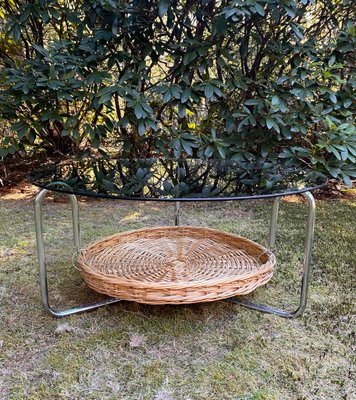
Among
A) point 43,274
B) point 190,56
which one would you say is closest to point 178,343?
point 43,274

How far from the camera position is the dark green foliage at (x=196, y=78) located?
206 cm

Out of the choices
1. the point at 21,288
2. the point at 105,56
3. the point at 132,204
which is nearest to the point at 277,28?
the point at 105,56

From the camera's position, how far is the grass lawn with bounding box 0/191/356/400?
3.01 feet

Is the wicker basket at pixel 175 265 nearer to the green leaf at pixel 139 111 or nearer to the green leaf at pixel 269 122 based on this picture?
the green leaf at pixel 139 111

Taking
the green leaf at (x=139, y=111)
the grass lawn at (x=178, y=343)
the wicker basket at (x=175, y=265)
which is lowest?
the grass lawn at (x=178, y=343)

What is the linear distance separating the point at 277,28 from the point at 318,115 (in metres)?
0.61

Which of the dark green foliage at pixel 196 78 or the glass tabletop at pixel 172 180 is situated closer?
the glass tabletop at pixel 172 180

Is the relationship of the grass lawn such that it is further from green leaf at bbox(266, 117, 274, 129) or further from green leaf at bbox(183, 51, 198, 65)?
green leaf at bbox(183, 51, 198, 65)

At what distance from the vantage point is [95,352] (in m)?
1.05

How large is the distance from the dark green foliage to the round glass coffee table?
2.21ft

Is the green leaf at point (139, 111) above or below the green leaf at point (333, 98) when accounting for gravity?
below

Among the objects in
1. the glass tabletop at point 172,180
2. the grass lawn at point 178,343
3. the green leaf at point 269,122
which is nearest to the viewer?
the grass lawn at point 178,343

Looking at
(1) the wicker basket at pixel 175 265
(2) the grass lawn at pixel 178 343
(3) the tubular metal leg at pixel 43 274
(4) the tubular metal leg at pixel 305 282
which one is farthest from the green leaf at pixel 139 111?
(4) the tubular metal leg at pixel 305 282

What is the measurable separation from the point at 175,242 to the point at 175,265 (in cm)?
24
